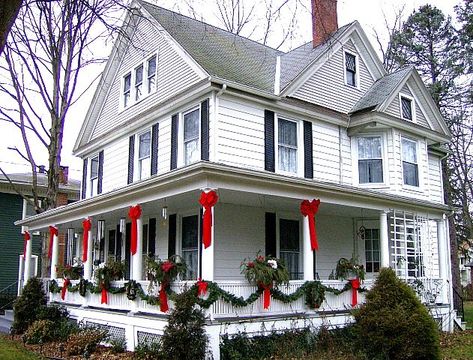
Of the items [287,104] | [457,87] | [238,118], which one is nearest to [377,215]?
[287,104]

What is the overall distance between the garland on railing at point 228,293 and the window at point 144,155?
12.3 feet

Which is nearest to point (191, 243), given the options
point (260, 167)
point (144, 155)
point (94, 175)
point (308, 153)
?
point (260, 167)

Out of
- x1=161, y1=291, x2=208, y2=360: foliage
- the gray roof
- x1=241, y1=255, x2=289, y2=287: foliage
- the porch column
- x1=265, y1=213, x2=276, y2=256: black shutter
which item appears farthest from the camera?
the gray roof

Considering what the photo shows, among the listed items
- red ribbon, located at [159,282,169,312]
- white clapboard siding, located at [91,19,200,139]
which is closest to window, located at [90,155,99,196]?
white clapboard siding, located at [91,19,200,139]

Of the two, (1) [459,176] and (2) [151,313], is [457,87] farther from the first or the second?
(2) [151,313]

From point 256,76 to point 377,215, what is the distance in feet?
17.8

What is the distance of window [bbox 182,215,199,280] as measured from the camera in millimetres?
13664

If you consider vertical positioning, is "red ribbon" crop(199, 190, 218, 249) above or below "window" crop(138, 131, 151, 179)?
below

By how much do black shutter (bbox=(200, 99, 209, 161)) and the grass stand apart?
19.8 ft

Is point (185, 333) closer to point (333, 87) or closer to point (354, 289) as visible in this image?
point (354, 289)

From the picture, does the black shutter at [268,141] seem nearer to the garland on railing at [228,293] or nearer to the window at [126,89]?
the garland on railing at [228,293]

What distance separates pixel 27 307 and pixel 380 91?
42.0ft

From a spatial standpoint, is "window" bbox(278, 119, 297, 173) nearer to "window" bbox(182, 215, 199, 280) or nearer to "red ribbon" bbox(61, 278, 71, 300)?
"window" bbox(182, 215, 199, 280)

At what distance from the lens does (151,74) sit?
53.7 ft
